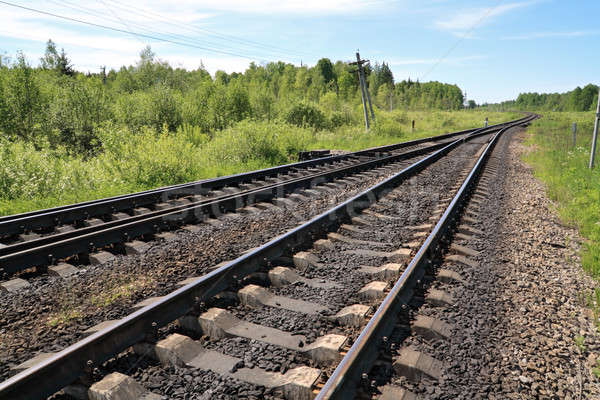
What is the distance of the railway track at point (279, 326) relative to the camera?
95.9 inches

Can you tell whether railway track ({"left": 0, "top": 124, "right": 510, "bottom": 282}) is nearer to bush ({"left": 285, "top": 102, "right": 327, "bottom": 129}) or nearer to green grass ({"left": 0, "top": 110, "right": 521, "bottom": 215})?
green grass ({"left": 0, "top": 110, "right": 521, "bottom": 215})

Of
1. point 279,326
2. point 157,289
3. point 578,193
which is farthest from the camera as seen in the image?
point 578,193

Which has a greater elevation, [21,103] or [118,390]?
[21,103]

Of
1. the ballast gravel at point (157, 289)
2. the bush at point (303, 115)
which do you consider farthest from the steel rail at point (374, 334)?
the bush at point (303, 115)

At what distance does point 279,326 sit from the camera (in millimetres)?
3277

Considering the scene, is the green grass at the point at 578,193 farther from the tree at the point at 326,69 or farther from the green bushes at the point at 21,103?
the tree at the point at 326,69

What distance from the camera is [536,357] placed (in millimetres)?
2984

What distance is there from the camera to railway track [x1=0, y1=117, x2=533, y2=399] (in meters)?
2.44

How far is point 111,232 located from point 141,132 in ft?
71.9

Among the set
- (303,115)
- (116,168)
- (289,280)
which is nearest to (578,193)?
(289,280)

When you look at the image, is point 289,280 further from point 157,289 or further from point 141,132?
point 141,132

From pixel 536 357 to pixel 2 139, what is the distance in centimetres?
1321

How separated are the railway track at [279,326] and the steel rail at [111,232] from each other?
1797mm

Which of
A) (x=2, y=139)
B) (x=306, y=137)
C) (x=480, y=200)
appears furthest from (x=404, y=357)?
(x=306, y=137)
